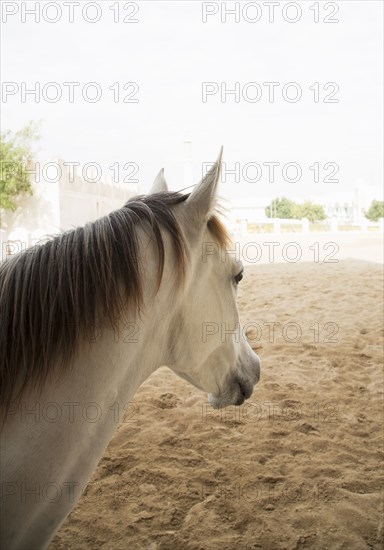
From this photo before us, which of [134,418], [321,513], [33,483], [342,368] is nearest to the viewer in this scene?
[33,483]

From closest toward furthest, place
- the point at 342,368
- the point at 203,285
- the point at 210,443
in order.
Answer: the point at 203,285 < the point at 210,443 < the point at 342,368

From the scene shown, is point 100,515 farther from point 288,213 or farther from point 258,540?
point 288,213

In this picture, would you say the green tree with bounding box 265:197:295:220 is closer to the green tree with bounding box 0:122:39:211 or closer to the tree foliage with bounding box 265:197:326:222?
the tree foliage with bounding box 265:197:326:222

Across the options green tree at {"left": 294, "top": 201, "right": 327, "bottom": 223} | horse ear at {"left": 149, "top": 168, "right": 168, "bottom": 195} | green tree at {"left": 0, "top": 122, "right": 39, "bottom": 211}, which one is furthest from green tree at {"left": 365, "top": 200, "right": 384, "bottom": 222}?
horse ear at {"left": 149, "top": 168, "right": 168, "bottom": 195}

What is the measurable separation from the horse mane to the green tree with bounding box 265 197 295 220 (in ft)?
172

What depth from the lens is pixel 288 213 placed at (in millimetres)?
53062

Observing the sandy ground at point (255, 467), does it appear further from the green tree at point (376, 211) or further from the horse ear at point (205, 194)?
the green tree at point (376, 211)

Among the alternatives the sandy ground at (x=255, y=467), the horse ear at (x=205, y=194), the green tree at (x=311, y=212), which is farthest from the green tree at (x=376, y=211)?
the horse ear at (x=205, y=194)

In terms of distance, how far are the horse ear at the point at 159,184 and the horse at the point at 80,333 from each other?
347 mm

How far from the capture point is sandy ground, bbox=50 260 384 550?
2.36 m

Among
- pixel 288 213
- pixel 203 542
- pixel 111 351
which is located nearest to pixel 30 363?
pixel 111 351

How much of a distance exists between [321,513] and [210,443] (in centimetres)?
108

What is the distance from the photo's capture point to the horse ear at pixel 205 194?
1.23m

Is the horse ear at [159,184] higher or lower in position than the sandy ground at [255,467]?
higher
